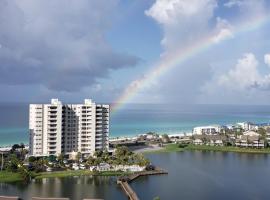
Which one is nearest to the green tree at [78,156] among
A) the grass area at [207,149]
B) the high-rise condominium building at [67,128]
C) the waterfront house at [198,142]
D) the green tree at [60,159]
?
the green tree at [60,159]

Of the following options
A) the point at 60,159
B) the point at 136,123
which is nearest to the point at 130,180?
the point at 60,159

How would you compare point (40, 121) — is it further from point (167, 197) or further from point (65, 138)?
point (167, 197)

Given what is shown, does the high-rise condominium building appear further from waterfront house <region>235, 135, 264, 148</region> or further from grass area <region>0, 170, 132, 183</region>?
waterfront house <region>235, 135, 264, 148</region>

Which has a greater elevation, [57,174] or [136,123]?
[136,123]

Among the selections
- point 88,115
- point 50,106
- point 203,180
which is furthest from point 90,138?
point 203,180

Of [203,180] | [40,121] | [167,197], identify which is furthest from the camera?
[40,121]

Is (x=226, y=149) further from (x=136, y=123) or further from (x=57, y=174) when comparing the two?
(x=136, y=123)
